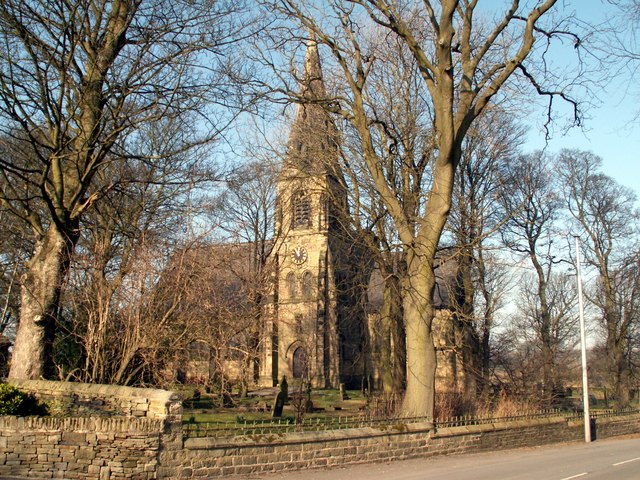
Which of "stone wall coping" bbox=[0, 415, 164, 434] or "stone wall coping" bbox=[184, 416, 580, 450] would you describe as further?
"stone wall coping" bbox=[184, 416, 580, 450]

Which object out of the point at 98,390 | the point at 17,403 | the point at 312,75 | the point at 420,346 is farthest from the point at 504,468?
the point at 312,75

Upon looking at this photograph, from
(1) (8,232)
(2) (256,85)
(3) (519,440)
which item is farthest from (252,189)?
(3) (519,440)

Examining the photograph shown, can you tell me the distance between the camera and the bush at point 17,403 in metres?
9.87

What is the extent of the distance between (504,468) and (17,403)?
357 inches

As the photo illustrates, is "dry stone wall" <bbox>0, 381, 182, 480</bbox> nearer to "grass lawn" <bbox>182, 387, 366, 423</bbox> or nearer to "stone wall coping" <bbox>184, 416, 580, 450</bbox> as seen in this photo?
"stone wall coping" <bbox>184, 416, 580, 450</bbox>

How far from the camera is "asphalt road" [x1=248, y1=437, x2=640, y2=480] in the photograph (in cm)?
1016

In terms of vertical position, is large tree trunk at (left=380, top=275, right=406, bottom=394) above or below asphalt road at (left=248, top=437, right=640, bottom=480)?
above

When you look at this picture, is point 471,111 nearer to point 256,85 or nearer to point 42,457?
point 256,85

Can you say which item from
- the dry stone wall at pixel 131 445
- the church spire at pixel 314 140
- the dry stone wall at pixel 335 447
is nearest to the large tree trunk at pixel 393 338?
the dry stone wall at pixel 335 447

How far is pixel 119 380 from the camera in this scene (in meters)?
11.6

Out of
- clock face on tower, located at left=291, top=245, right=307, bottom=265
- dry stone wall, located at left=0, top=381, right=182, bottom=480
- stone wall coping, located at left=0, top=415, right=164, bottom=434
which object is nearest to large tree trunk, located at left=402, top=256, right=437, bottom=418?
dry stone wall, located at left=0, top=381, right=182, bottom=480

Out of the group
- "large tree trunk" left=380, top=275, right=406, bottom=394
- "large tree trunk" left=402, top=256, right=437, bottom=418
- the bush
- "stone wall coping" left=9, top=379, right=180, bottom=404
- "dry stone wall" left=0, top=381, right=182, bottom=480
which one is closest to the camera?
"dry stone wall" left=0, top=381, right=182, bottom=480

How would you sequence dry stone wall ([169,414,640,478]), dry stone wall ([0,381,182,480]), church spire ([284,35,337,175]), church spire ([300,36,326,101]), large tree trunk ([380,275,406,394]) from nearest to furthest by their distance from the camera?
dry stone wall ([0,381,182,480]), dry stone wall ([169,414,640,478]), church spire ([300,36,326,101]), church spire ([284,35,337,175]), large tree trunk ([380,275,406,394])

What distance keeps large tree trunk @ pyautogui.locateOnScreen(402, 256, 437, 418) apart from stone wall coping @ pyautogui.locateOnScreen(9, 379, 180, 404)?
5.77 meters
